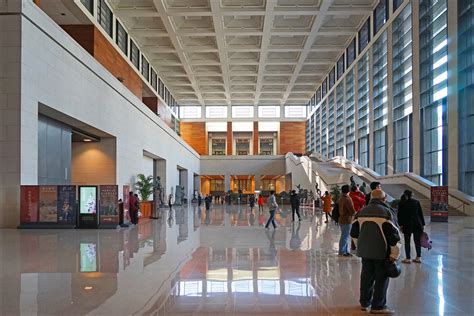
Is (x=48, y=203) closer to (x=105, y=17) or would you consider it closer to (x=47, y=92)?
(x=47, y=92)

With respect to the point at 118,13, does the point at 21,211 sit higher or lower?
lower

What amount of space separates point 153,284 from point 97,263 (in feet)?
7.36

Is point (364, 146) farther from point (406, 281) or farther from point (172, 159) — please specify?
point (406, 281)

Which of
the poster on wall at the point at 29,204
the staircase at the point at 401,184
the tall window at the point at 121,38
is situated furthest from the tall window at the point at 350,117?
the poster on wall at the point at 29,204

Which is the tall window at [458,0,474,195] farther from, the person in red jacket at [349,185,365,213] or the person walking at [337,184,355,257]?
the person walking at [337,184,355,257]

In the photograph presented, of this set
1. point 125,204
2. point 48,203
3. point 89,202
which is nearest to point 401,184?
point 125,204

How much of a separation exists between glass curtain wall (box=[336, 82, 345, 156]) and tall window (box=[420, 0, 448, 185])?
62.6ft

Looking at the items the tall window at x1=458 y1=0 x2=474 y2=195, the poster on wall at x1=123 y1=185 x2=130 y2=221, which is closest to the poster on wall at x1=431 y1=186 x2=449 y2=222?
the tall window at x1=458 y1=0 x2=474 y2=195

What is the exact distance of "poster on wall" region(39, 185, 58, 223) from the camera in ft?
48.0

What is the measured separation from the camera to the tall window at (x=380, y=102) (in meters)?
32.8

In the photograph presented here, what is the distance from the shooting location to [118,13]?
31.8 m

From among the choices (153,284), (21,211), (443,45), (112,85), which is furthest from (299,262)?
(443,45)

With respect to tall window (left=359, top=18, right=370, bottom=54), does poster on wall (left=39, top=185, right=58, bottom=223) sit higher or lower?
lower

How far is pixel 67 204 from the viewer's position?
49.4ft
